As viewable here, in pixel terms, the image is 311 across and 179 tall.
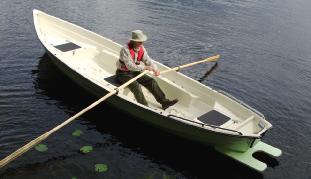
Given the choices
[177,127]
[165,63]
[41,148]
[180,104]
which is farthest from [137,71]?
[165,63]

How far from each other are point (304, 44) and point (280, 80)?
6.94m

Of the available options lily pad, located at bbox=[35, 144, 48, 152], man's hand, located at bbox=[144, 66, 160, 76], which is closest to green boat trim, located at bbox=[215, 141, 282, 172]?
man's hand, located at bbox=[144, 66, 160, 76]

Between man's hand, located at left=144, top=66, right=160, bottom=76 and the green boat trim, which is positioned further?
man's hand, located at left=144, top=66, right=160, bottom=76

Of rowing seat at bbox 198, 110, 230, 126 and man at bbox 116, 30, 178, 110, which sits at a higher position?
man at bbox 116, 30, 178, 110

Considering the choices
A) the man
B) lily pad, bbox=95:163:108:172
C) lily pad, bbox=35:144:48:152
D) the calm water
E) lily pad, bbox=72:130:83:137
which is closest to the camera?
lily pad, bbox=95:163:108:172

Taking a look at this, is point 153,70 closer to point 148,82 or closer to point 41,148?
point 148,82

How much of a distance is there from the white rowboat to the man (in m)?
0.41

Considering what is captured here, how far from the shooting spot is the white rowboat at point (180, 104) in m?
11.2

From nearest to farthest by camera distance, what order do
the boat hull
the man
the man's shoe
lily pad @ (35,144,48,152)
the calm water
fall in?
lily pad @ (35,144,48,152), the boat hull, the calm water, the man, the man's shoe

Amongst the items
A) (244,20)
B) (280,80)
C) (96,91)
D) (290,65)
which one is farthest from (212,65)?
(244,20)

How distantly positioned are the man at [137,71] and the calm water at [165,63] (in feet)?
3.72

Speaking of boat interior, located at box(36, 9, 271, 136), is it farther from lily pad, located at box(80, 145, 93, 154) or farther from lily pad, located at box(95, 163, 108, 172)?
lily pad, located at box(95, 163, 108, 172)

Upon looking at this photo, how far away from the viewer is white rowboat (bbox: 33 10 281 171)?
1121 cm

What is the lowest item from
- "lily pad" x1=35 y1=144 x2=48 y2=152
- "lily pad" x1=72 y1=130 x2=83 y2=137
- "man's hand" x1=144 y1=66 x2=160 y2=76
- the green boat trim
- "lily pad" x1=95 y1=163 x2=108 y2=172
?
"lily pad" x1=95 y1=163 x2=108 y2=172
